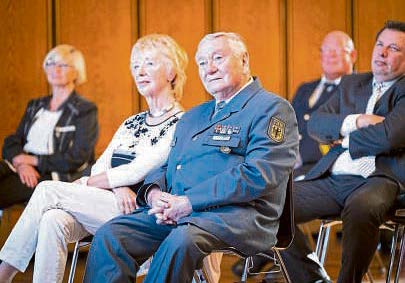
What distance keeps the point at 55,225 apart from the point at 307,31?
4.41 metres

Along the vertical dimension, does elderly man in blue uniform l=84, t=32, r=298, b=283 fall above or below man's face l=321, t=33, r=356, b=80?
below

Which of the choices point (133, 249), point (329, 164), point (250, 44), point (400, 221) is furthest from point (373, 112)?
point (250, 44)

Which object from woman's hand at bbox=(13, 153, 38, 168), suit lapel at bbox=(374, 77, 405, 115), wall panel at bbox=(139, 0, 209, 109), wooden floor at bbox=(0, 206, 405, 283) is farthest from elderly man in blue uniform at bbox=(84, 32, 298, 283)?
wall panel at bbox=(139, 0, 209, 109)

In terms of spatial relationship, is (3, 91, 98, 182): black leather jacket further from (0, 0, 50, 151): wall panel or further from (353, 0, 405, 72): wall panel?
(353, 0, 405, 72): wall panel

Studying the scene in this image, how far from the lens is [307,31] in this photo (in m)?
7.38

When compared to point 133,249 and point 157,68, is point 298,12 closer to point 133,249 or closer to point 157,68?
point 157,68

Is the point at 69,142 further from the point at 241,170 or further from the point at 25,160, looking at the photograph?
the point at 241,170

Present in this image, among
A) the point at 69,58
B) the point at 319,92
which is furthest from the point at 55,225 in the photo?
the point at 319,92

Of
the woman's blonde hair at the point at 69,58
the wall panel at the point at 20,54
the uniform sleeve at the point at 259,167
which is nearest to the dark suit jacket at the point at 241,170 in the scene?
the uniform sleeve at the point at 259,167

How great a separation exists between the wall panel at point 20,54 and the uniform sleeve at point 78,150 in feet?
4.65

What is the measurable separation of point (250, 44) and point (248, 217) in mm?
4371

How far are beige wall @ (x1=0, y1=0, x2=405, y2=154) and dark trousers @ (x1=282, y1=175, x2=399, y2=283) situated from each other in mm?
3212

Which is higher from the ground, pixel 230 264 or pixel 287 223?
pixel 287 223

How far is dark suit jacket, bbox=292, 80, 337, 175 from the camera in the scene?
557 centimetres
